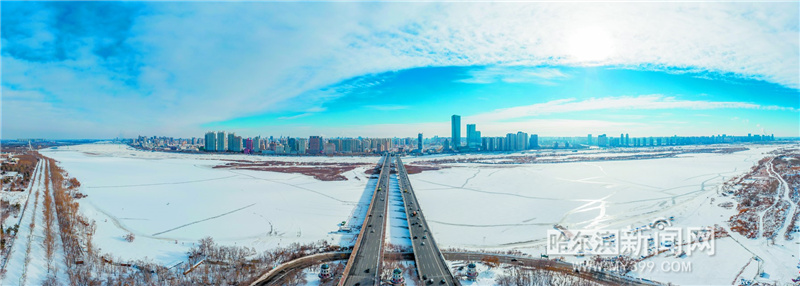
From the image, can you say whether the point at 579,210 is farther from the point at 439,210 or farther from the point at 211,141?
the point at 211,141

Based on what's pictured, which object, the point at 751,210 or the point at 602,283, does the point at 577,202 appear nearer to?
the point at 751,210

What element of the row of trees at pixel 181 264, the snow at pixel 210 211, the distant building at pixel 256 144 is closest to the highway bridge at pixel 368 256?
the snow at pixel 210 211

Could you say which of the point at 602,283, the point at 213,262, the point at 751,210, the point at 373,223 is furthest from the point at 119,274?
the point at 751,210

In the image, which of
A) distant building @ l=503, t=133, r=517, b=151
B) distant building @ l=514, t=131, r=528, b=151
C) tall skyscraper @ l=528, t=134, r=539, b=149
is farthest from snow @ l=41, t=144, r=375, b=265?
tall skyscraper @ l=528, t=134, r=539, b=149

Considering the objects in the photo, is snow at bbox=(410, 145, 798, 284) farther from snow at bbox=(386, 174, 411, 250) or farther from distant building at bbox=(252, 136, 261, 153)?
distant building at bbox=(252, 136, 261, 153)

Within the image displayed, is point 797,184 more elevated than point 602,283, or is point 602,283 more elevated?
point 797,184

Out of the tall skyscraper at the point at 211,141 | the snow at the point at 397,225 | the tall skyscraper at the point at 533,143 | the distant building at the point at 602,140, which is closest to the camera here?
the snow at the point at 397,225

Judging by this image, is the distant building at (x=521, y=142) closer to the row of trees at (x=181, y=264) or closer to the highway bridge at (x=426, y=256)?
the highway bridge at (x=426, y=256)

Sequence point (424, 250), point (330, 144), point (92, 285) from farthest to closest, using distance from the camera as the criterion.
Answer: point (330, 144) → point (424, 250) → point (92, 285)
